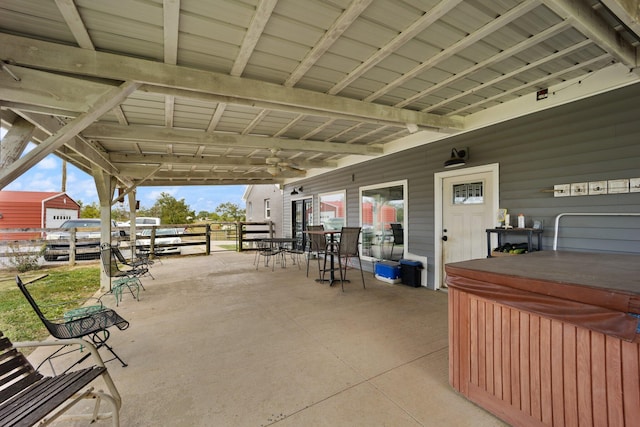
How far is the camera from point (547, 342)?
5.11 feet

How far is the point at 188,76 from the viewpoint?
8.31ft

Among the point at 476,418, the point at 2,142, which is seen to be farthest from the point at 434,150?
the point at 2,142

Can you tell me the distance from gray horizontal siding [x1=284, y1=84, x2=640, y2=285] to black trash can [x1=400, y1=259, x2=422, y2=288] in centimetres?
184

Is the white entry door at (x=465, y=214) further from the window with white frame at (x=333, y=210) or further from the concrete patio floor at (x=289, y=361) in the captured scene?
the window with white frame at (x=333, y=210)

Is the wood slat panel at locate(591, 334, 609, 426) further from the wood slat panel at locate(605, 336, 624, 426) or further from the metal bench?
the metal bench

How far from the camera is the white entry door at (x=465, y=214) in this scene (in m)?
4.19

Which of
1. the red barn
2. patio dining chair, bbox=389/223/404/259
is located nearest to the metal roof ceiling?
patio dining chair, bbox=389/223/404/259

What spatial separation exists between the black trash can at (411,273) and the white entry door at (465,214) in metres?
0.35

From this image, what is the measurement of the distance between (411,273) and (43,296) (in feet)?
21.1

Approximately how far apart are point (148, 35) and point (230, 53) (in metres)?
0.61

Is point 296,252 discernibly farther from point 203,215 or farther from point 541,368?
point 203,215

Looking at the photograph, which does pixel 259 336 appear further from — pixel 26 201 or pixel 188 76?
pixel 26 201

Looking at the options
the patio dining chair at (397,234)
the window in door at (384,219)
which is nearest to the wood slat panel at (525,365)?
the window in door at (384,219)

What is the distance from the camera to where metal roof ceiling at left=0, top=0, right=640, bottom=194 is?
193cm
